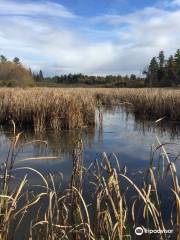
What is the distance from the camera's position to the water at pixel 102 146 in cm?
620

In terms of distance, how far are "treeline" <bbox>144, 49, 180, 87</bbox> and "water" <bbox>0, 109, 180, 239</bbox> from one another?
141 ft

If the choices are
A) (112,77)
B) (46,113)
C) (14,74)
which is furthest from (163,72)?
(46,113)

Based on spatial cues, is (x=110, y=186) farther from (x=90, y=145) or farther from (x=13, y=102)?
(x=13, y=102)

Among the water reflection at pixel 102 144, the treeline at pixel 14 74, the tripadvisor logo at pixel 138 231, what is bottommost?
the water reflection at pixel 102 144

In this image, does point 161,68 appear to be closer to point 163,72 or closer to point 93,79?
point 163,72

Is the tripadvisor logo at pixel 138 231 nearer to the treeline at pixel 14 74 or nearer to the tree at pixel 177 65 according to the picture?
the treeline at pixel 14 74

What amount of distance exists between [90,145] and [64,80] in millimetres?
70177

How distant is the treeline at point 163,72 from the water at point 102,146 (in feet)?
141

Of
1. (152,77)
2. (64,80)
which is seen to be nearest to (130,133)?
(152,77)

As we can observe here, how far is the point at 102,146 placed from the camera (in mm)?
8312

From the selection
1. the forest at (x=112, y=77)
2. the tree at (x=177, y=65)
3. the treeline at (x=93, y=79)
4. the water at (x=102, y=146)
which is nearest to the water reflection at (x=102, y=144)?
the water at (x=102, y=146)

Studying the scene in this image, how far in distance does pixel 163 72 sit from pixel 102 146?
2180 inches

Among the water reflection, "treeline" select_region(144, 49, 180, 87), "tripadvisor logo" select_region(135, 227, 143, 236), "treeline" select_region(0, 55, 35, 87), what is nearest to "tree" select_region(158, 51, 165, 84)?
"treeline" select_region(144, 49, 180, 87)

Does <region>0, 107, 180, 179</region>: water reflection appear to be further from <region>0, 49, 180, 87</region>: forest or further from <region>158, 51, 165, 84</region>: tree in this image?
<region>158, 51, 165, 84</region>: tree
